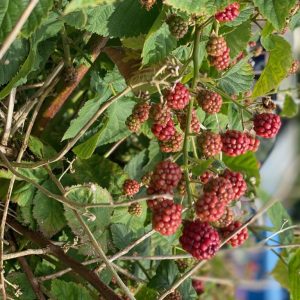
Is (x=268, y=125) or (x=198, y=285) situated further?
(x=198, y=285)

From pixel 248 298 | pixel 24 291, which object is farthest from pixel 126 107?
pixel 248 298

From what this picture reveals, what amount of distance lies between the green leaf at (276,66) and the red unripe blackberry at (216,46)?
141 mm

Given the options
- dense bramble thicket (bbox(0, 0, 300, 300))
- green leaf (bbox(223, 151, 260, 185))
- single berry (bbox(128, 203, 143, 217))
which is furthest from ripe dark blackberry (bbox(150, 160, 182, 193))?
green leaf (bbox(223, 151, 260, 185))

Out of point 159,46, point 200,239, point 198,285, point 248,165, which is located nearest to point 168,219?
point 200,239

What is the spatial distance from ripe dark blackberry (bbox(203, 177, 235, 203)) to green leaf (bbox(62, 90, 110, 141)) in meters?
0.27

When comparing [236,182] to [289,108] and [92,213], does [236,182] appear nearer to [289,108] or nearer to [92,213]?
[92,213]

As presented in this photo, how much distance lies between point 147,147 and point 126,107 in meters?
0.18

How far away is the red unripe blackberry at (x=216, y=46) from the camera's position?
26.2 inches

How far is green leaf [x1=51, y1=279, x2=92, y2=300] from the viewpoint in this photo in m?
0.76

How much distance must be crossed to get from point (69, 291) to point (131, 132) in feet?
0.84

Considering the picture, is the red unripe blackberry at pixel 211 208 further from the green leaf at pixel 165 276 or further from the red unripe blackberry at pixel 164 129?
the green leaf at pixel 165 276

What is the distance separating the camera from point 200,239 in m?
0.58

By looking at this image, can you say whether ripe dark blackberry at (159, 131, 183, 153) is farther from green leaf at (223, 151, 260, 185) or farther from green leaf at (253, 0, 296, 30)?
green leaf at (223, 151, 260, 185)

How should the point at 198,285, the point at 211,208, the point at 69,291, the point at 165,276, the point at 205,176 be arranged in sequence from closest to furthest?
the point at 211,208 → the point at 205,176 → the point at 69,291 → the point at 165,276 → the point at 198,285
